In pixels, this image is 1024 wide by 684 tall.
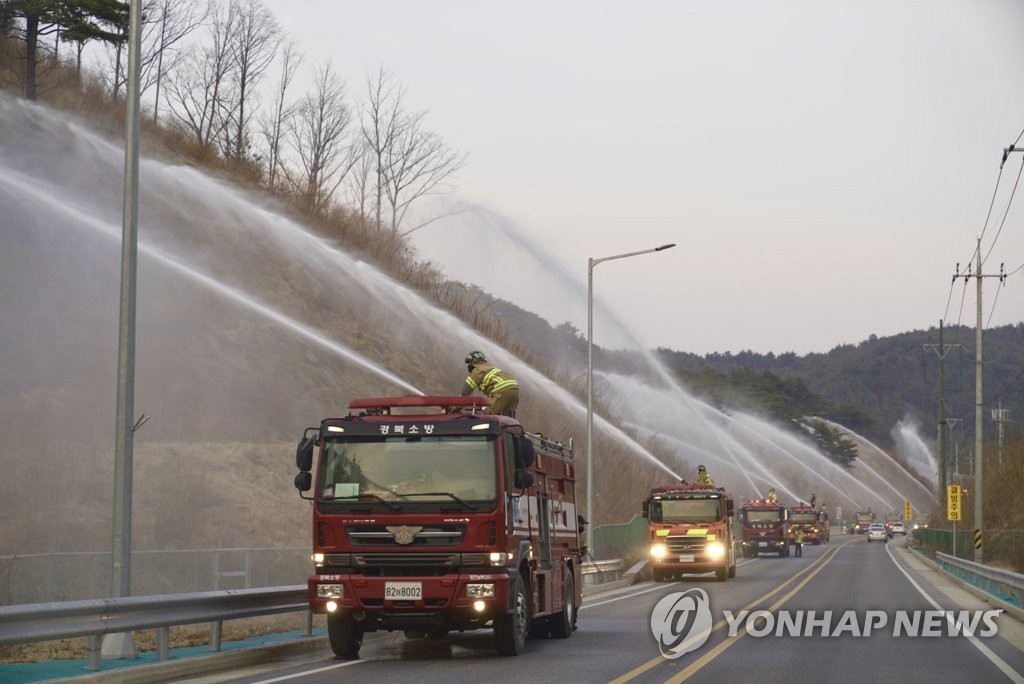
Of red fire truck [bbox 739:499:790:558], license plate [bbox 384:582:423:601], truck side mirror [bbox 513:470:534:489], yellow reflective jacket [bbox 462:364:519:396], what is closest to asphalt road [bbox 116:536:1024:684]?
license plate [bbox 384:582:423:601]

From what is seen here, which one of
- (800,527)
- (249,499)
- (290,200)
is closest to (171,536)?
(249,499)

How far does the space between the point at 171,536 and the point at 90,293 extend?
13.0 metres

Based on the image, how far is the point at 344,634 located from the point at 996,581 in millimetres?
18724

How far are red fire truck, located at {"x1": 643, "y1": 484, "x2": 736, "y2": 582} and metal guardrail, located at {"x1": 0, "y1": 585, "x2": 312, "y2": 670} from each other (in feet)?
76.5

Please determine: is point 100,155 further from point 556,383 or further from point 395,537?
point 395,537

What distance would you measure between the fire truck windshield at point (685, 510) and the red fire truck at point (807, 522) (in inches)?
1222

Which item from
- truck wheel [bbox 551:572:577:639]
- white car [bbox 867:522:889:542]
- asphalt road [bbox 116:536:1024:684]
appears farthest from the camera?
white car [bbox 867:522:889:542]

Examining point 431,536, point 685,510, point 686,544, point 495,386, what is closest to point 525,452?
point 431,536

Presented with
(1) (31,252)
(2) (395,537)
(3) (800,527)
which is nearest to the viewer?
(2) (395,537)

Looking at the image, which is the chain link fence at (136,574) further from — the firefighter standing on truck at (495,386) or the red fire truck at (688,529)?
the red fire truck at (688,529)

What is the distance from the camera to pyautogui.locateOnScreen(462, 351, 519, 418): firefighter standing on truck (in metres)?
19.0

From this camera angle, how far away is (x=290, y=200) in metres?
56.3

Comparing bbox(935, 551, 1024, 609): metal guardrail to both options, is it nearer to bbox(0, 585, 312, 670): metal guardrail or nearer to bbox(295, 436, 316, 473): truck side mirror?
bbox(295, 436, 316, 473): truck side mirror

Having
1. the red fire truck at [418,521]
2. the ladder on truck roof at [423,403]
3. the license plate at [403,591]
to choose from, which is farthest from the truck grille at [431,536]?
the ladder on truck roof at [423,403]
